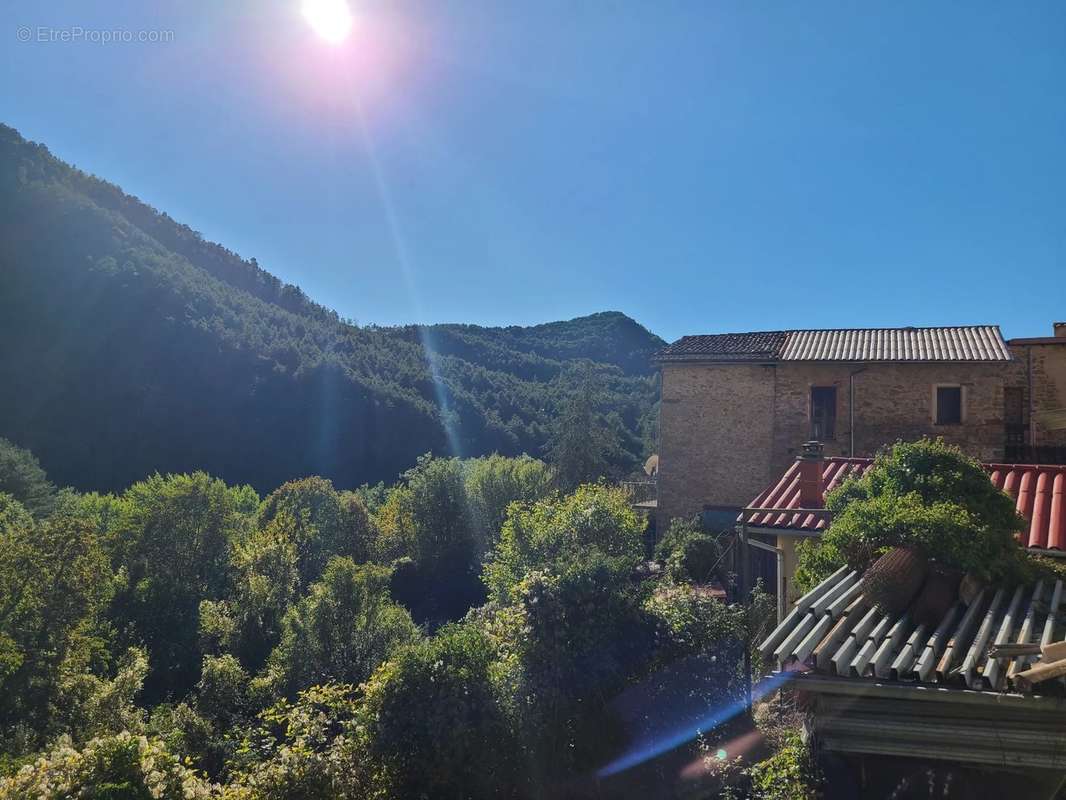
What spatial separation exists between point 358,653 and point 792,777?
11.1 m

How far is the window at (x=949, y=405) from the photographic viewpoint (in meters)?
16.8

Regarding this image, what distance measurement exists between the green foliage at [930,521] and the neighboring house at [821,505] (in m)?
1.28

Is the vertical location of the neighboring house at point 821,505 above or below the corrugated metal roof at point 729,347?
below

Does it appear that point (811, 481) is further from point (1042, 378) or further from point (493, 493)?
point (493, 493)

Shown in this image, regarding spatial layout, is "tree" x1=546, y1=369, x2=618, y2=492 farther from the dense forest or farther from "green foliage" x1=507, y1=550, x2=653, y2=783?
"green foliage" x1=507, y1=550, x2=653, y2=783

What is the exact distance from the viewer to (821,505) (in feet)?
27.7

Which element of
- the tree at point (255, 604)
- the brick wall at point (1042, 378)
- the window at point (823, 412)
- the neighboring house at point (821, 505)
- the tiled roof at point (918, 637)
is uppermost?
the brick wall at point (1042, 378)

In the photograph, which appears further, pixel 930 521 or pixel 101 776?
pixel 101 776

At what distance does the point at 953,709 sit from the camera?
3.54 m

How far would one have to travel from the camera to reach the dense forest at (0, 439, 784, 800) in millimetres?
6527

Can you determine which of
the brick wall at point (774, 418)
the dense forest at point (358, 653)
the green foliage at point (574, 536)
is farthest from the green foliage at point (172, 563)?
the brick wall at point (774, 418)

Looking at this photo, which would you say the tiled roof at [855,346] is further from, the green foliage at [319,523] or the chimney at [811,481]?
the green foliage at [319,523]

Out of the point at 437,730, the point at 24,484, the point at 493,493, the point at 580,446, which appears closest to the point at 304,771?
the point at 437,730

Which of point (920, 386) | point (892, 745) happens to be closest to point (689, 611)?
point (892, 745)
